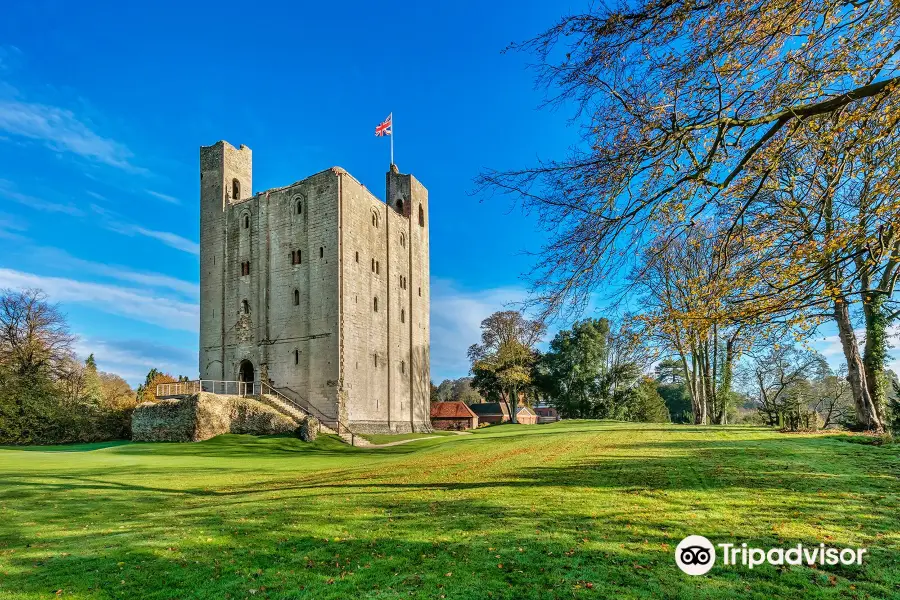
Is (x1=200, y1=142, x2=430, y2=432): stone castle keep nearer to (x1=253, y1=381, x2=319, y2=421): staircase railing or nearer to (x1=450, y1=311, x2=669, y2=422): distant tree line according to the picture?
(x1=253, y1=381, x2=319, y2=421): staircase railing

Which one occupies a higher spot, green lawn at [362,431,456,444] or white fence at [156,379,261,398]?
white fence at [156,379,261,398]

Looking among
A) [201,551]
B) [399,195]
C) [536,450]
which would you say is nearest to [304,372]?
[399,195]

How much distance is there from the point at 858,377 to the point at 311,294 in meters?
28.5

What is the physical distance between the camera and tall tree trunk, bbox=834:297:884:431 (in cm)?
1684

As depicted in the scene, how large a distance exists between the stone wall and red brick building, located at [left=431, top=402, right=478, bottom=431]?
28.3 meters

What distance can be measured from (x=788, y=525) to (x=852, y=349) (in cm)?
1429

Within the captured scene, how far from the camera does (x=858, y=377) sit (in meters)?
16.9

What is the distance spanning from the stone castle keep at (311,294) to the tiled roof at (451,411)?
14.8 meters

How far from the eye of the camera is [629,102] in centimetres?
581

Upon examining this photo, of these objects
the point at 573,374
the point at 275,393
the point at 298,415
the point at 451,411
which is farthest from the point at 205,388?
the point at 573,374

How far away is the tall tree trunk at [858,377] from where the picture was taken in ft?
55.3

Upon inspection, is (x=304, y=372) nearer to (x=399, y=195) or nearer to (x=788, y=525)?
(x=399, y=195)

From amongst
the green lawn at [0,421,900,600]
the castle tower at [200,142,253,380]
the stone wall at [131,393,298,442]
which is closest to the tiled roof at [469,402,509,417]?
the castle tower at [200,142,253,380]

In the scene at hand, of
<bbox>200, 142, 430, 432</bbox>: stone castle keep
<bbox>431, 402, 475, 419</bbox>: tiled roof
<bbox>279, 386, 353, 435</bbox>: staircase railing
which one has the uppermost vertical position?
<bbox>200, 142, 430, 432</bbox>: stone castle keep
